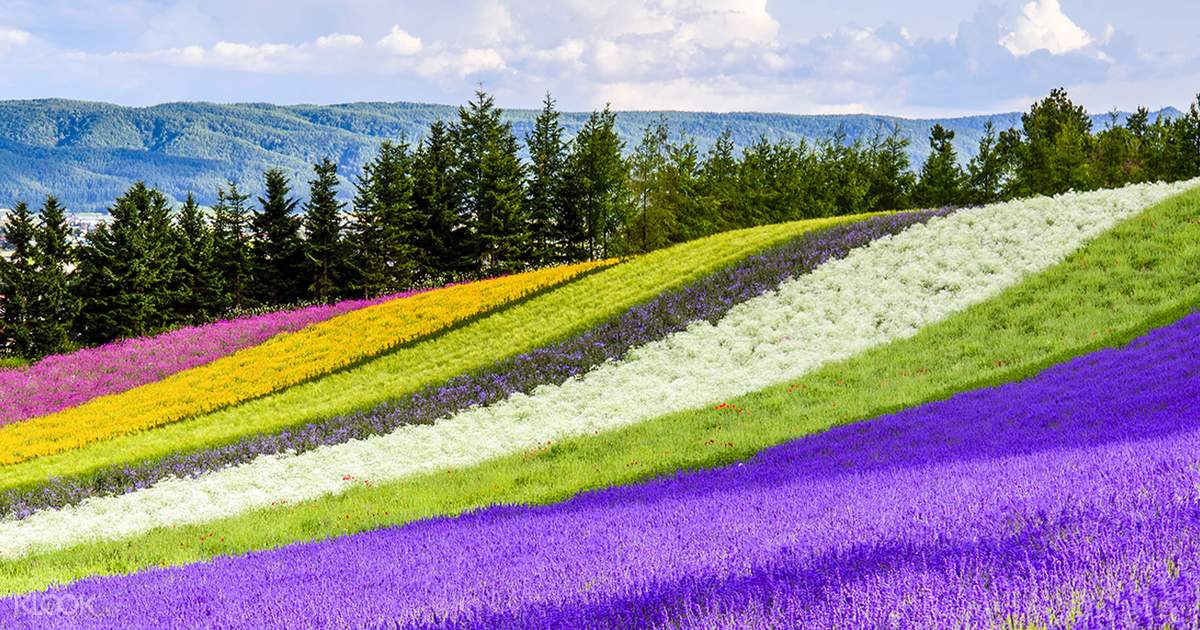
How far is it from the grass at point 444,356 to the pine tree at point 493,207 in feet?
92.1

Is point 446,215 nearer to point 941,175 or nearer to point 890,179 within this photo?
point 890,179

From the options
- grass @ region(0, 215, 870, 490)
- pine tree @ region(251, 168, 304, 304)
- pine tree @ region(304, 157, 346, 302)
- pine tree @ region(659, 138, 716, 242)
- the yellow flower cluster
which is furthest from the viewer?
pine tree @ region(659, 138, 716, 242)

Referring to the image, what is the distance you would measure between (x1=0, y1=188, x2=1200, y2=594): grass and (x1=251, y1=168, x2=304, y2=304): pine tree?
55912 millimetres

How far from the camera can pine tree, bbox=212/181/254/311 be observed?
225 ft

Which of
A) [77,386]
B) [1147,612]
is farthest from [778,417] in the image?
[77,386]

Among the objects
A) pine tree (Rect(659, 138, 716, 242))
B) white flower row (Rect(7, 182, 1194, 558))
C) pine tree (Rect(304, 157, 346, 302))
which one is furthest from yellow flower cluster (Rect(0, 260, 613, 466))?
pine tree (Rect(659, 138, 716, 242))

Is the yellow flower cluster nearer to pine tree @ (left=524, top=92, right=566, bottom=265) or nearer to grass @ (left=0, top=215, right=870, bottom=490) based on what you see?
grass @ (left=0, top=215, right=870, bottom=490)

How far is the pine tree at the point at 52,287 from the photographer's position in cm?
5700

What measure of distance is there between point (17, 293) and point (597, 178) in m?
45.0

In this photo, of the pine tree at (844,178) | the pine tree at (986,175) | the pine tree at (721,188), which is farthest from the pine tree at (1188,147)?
the pine tree at (721,188)

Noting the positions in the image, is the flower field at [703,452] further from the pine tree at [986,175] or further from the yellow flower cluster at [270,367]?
the pine tree at [986,175]

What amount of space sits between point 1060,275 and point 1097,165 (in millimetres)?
68291

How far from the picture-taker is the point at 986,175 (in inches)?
3078

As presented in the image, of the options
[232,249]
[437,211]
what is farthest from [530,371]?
[232,249]
